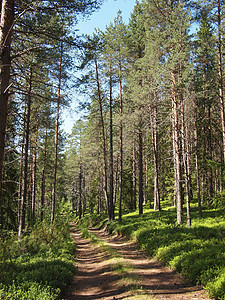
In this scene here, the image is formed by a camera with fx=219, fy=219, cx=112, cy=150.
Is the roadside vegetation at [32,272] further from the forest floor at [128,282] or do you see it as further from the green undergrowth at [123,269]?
the green undergrowth at [123,269]

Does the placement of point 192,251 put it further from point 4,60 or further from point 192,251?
point 4,60

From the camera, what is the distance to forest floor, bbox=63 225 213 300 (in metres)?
5.41

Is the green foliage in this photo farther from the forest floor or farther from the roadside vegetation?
the roadside vegetation

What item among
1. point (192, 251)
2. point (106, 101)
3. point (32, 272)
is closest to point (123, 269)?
point (192, 251)

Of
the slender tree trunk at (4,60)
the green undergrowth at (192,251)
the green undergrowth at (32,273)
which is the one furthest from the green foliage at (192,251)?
the slender tree trunk at (4,60)

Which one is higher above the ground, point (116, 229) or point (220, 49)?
point (220, 49)

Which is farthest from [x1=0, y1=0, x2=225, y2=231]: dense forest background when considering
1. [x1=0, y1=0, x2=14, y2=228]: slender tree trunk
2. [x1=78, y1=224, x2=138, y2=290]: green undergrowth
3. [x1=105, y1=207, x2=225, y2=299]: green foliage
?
[x1=78, y1=224, x2=138, y2=290]: green undergrowth

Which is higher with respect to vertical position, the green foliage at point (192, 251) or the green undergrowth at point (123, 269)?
the green foliage at point (192, 251)

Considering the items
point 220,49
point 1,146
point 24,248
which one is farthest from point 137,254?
point 220,49

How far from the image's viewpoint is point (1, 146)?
4914 mm

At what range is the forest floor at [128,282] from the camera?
213 inches

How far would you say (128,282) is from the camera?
6.12m

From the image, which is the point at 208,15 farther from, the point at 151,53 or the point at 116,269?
the point at 116,269

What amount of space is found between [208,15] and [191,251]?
1334 cm
